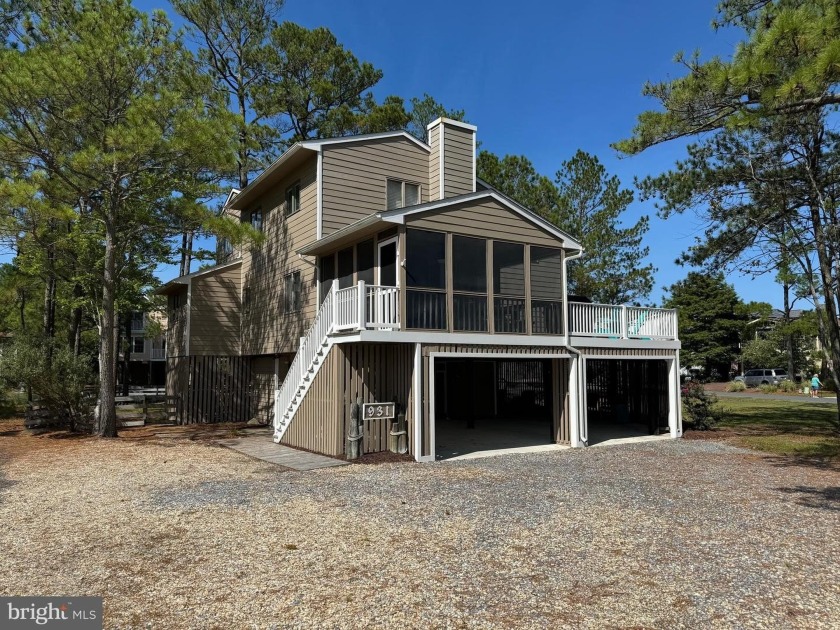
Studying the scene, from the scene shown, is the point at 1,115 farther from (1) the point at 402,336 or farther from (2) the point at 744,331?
(2) the point at 744,331

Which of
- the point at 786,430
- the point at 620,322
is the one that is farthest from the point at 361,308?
the point at 786,430

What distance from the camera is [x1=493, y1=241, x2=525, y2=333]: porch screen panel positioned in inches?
518

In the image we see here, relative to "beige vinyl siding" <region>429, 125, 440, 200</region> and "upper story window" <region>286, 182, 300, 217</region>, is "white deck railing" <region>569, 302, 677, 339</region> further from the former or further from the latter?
"upper story window" <region>286, 182, 300, 217</region>

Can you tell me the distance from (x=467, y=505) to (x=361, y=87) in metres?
23.5

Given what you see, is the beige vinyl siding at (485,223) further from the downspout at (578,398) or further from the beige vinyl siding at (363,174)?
the beige vinyl siding at (363,174)

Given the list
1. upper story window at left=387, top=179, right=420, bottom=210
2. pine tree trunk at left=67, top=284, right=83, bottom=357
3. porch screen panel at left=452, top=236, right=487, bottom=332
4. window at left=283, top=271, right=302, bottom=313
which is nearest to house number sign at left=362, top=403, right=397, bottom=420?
porch screen panel at left=452, top=236, right=487, bottom=332

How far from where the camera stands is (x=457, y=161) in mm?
16906

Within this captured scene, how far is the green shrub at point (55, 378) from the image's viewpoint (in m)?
15.3

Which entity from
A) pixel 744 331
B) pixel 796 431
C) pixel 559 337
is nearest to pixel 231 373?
pixel 559 337

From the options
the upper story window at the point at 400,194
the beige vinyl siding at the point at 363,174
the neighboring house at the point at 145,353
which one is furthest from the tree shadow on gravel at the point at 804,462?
the neighboring house at the point at 145,353

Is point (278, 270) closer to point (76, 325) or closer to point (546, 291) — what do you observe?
point (546, 291)

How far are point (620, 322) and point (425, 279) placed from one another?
5.66 metres

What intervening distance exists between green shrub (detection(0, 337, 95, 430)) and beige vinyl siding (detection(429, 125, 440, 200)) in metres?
11.1

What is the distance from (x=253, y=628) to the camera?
13.7ft
